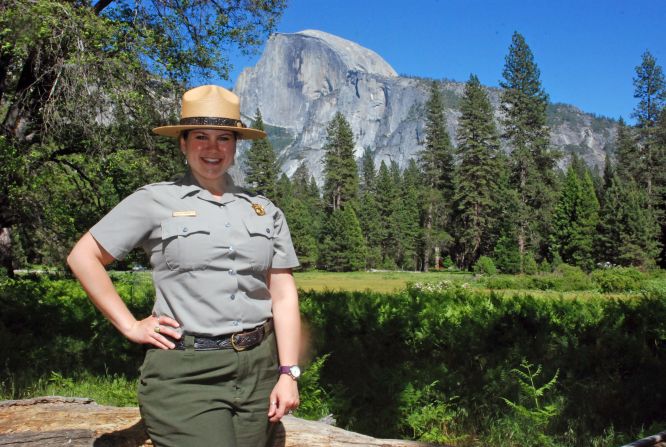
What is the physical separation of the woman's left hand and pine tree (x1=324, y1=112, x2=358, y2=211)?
63405mm

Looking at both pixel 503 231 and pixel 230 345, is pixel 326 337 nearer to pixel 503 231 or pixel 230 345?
pixel 230 345

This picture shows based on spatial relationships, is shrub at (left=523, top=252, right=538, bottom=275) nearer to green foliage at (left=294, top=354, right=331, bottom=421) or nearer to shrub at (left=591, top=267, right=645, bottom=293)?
shrub at (left=591, top=267, right=645, bottom=293)

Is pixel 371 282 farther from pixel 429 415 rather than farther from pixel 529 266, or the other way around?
pixel 429 415

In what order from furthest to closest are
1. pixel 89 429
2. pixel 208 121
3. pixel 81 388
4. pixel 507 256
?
pixel 507 256 → pixel 81 388 → pixel 89 429 → pixel 208 121

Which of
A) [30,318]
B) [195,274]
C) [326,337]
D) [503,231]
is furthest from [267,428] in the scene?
[503,231]

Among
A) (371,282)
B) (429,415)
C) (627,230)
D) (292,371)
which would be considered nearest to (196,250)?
(292,371)

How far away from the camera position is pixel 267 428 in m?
2.28

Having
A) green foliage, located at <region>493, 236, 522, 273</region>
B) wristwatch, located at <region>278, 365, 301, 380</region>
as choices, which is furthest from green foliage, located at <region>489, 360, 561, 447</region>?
green foliage, located at <region>493, 236, 522, 273</region>

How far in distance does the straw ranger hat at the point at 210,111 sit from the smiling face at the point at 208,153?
5 cm

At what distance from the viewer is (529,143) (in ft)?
178

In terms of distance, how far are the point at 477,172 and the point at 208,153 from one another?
178ft

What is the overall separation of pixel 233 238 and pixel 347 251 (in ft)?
187

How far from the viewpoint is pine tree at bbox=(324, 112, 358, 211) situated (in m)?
65.9

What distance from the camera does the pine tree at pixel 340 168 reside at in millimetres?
65875
